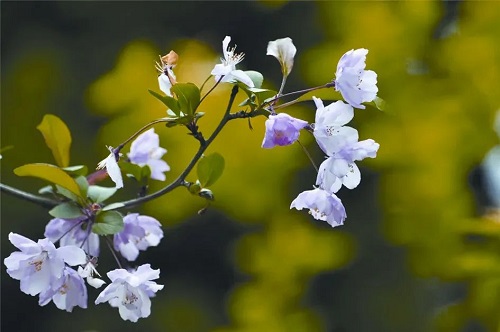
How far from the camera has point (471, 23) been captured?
1.26m

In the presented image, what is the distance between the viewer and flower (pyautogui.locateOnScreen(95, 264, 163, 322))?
50 cm

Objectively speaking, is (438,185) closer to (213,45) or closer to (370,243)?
(370,243)

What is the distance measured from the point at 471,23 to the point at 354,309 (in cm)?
78

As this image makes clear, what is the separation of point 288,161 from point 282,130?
0.98m

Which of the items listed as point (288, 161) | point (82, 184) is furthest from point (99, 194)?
point (288, 161)

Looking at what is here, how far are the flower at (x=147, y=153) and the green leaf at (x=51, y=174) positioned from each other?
0.11m

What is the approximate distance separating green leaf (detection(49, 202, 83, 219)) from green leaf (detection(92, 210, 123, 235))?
0.07 feet

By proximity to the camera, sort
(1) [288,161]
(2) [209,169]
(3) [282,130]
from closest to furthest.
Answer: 1. (3) [282,130]
2. (2) [209,169]
3. (1) [288,161]

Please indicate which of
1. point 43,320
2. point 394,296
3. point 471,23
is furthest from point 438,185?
point 43,320

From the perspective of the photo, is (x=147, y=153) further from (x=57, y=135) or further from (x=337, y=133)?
(x=337, y=133)

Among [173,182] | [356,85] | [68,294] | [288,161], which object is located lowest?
[68,294]

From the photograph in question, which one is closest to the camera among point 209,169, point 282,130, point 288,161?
point 282,130

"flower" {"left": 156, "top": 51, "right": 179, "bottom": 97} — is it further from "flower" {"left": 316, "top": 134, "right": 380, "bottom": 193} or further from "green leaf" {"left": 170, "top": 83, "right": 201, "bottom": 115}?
"flower" {"left": 316, "top": 134, "right": 380, "bottom": 193}

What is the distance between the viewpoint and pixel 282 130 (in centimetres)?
46
